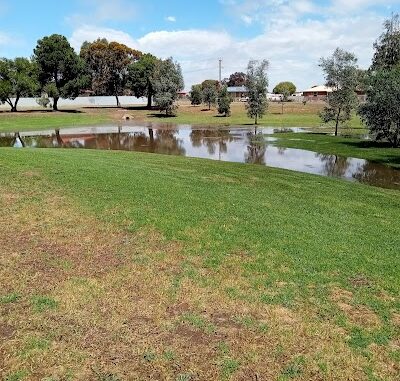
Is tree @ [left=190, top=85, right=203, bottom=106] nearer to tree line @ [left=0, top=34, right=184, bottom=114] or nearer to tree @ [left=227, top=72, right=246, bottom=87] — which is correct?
tree line @ [left=0, top=34, right=184, bottom=114]

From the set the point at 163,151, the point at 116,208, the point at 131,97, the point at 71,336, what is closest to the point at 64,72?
the point at 131,97

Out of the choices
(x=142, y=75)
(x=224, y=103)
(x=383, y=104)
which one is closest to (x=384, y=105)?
(x=383, y=104)

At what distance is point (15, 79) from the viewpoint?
7325 centimetres

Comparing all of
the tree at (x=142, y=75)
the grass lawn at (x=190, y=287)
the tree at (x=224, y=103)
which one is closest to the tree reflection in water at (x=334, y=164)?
the grass lawn at (x=190, y=287)

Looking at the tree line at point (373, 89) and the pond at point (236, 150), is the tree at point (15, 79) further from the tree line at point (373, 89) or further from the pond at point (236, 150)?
the tree line at point (373, 89)

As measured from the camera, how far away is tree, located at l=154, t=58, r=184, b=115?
246ft

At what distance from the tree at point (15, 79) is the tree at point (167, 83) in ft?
72.4

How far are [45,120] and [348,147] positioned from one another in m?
47.5

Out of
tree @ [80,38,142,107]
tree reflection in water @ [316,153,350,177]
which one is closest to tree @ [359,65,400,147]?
tree reflection in water @ [316,153,350,177]

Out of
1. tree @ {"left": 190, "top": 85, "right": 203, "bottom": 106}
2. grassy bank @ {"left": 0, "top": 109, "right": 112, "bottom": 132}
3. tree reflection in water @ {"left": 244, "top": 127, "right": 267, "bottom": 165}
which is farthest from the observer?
tree @ {"left": 190, "top": 85, "right": 203, "bottom": 106}

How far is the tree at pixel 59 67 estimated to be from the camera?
78125 millimetres

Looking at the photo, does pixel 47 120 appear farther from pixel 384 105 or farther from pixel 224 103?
pixel 384 105

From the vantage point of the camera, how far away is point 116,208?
36.7 ft

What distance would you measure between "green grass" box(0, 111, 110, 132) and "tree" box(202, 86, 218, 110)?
24319 millimetres
